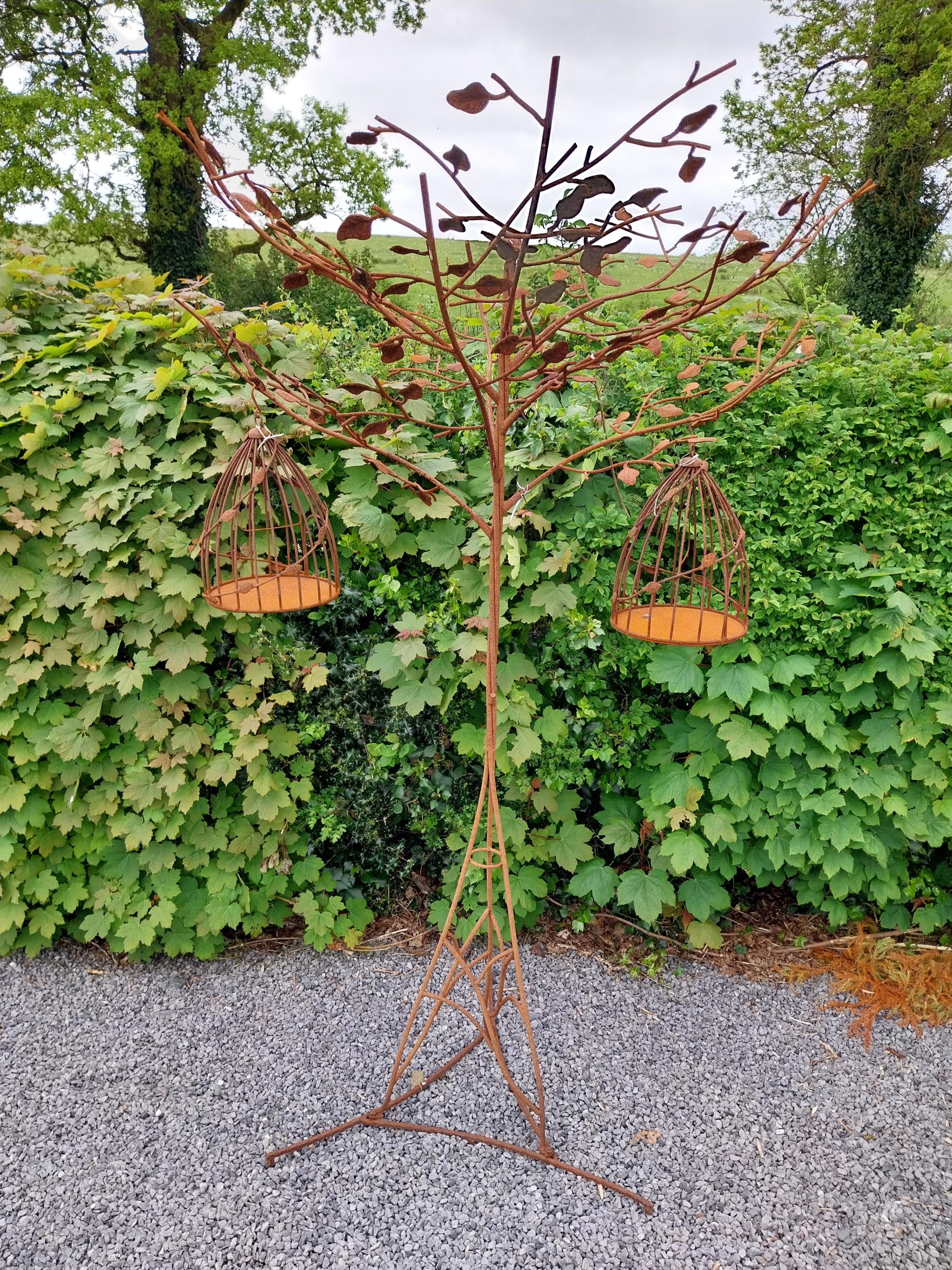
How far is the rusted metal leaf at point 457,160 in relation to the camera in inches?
43.6

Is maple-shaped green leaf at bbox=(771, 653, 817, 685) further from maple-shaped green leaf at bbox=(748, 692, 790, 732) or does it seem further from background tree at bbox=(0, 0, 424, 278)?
background tree at bbox=(0, 0, 424, 278)

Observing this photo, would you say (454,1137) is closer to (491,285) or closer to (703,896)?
(703,896)

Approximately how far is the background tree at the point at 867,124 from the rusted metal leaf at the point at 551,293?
42.6ft

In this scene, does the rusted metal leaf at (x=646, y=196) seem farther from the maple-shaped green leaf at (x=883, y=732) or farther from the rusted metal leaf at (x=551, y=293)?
the maple-shaped green leaf at (x=883, y=732)

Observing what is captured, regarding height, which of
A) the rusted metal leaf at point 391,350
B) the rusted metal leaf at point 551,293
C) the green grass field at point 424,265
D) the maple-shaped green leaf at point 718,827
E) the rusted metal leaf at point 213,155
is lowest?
the maple-shaped green leaf at point 718,827

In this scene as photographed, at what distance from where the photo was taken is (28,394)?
260 centimetres

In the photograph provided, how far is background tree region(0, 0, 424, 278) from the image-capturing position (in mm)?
16047

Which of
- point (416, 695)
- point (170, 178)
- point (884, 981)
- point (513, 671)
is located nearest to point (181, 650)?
point (416, 695)

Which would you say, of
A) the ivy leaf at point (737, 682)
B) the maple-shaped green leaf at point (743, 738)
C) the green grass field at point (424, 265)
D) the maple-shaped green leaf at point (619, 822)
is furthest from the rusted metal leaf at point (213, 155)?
the green grass field at point (424, 265)

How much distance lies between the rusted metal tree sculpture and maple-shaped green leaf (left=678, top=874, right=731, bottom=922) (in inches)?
25.9

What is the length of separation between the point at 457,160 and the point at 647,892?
2.31m

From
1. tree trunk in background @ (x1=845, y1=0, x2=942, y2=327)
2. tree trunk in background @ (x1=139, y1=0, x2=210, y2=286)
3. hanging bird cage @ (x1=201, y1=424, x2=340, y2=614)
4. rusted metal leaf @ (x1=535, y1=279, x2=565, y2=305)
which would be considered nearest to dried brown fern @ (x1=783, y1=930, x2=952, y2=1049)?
hanging bird cage @ (x1=201, y1=424, x2=340, y2=614)

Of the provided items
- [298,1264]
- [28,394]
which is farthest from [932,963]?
[28,394]

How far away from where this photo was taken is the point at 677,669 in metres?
2.58
